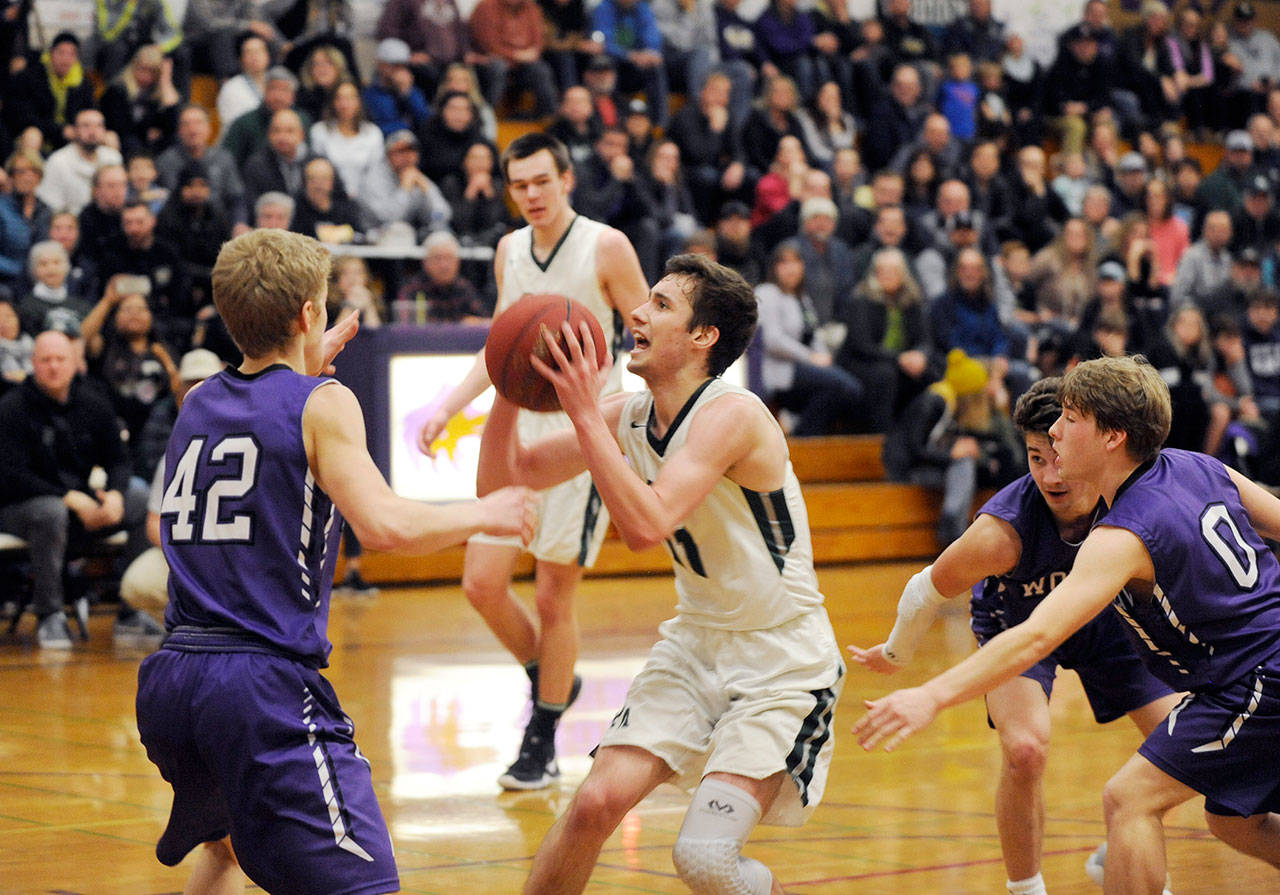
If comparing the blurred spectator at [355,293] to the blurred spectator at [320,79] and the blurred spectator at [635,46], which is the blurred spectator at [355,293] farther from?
the blurred spectator at [635,46]

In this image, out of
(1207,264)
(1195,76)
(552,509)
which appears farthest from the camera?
(1195,76)

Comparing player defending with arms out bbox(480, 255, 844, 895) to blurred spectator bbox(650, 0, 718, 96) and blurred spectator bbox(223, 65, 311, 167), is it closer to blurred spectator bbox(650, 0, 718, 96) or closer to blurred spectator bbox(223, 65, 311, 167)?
blurred spectator bbox(223, 65, 311, 167)

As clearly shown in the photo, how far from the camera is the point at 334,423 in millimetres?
3158

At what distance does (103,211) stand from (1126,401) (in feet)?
27.7

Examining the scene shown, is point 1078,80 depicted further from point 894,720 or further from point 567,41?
point 894,720

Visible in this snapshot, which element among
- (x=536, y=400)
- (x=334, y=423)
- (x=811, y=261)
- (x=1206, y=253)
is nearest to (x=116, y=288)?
(x=811, y=261)

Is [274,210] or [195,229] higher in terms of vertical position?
[274,210]

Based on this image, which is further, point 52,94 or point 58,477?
point 52,94

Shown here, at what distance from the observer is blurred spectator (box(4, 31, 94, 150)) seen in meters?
11.7

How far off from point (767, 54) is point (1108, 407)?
12479 mm

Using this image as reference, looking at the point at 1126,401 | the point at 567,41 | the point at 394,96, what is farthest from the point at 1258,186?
the point at 1126,401

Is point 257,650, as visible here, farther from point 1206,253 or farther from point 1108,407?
point 1206,253

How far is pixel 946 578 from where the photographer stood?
13.6 feet

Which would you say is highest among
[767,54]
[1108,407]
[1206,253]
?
[1108,407]
